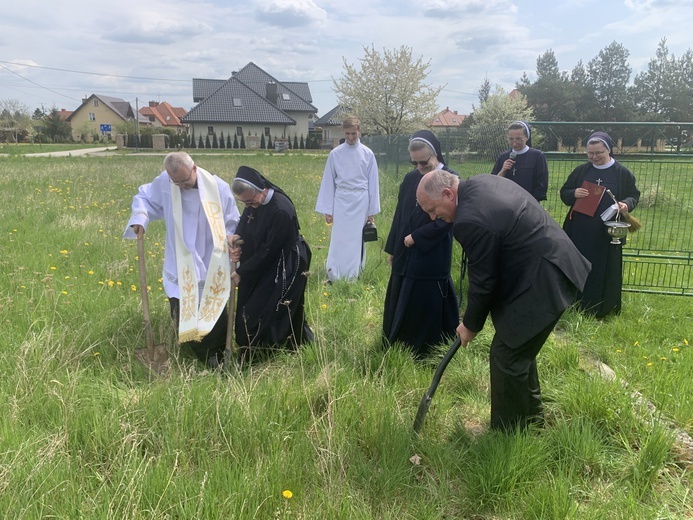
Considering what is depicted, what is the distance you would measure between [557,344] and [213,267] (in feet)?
9.64

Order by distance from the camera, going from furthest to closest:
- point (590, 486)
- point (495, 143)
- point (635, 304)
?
point (495, 143) → point (635, 304) → point (590, 486)

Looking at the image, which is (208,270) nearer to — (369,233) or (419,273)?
(419,273)

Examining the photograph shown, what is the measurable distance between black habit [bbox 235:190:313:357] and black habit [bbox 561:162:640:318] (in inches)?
116

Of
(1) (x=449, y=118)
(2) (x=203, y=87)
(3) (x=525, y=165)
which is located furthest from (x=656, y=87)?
(3) (x=525, y=165)

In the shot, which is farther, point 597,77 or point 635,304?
point 597,77

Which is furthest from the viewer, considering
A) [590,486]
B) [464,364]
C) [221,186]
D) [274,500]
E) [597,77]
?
[597,77]

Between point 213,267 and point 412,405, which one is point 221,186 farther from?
point 412,405

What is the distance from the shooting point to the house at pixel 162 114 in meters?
88.8

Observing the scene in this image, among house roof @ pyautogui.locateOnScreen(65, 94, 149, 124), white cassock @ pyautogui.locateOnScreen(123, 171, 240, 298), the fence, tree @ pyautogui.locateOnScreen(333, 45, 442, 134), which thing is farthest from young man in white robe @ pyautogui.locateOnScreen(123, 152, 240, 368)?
house roof @ pyautogui.locateOnScreen(65, 94, 149, 124)

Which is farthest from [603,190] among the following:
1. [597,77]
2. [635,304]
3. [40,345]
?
[597,77]

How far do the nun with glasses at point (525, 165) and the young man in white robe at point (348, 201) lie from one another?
1.76 m

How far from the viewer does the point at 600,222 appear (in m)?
5.34

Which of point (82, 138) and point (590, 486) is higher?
point (82, 138)

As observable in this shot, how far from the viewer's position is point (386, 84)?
3503 centimetres
